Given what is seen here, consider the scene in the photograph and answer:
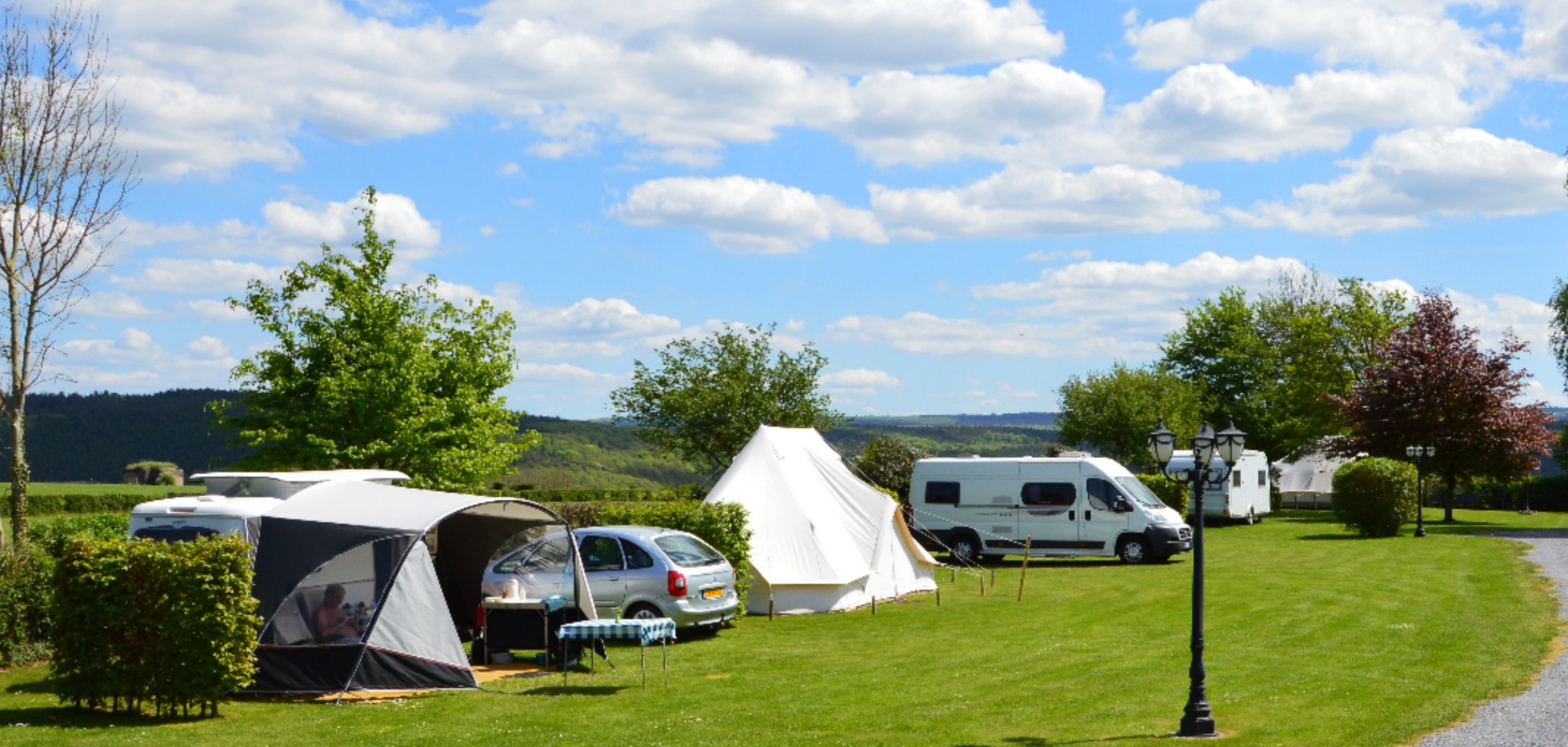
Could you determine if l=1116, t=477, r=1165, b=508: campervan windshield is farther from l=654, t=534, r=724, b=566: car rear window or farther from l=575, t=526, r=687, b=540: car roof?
l=575, t=526, r=687, b=540: car roof

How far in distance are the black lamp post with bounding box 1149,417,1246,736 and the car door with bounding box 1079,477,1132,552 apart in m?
15.9

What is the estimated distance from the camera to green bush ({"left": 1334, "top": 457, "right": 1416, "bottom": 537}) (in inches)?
1249

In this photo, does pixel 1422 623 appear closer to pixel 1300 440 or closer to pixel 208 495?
pixel 208 495

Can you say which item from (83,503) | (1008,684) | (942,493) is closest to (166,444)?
(83,503)

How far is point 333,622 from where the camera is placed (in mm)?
11555

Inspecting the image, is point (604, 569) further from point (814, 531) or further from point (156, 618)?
point (156, 618)

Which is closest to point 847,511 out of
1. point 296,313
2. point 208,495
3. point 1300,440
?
point 208,495

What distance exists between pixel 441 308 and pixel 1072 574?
15068mm

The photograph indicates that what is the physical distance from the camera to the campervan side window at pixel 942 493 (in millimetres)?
27094

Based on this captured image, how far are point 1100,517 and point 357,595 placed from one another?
18.1 m

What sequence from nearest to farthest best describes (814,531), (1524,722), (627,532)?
(1524,722) → (627,532) → (814,531)

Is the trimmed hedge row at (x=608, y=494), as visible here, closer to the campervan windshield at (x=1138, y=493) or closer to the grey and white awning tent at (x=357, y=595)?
the campervan windshield at (x=1138, y=493)

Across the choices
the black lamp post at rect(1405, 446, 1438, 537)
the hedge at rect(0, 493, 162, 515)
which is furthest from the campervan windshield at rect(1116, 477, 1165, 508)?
the hedge at rect(0, 493, 162, 515)

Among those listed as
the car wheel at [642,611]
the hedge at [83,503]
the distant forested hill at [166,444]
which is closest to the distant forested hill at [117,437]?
A: the distant forested hill at [166,444]
